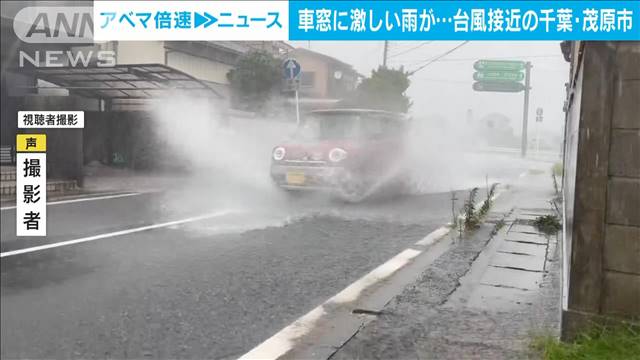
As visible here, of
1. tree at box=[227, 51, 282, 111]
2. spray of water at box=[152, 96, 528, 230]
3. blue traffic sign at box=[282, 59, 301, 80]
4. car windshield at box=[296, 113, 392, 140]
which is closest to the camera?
blue traffic sign at box=[282, 59, 301, 80]

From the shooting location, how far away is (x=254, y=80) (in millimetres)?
6781

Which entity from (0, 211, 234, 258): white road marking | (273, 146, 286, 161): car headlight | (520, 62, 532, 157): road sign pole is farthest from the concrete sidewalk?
(0, 211, 234, 258): white road marking

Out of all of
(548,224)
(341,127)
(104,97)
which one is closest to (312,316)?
(548,224)

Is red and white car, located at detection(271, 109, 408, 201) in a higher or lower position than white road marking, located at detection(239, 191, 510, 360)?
higher

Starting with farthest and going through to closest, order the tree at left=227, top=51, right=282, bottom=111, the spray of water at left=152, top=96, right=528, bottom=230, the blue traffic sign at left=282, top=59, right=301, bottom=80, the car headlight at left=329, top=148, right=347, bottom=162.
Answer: the car headlight at left=329, top=148, right=347, bottom=162 < the tree at left=227, top=51, right=282, bottom=111 < the spray of water at left=152, top=96, right=528, bottom=230 < the blue traffic sign at left=282, top=59, right=301, bottom=80

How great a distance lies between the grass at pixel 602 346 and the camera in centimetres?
233

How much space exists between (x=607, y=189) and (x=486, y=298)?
147 cm

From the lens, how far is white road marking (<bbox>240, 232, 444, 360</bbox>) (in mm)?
2959

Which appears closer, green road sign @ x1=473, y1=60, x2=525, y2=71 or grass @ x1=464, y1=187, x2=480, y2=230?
green road sign @ x1=473, y1=60, x2=525, y2=71

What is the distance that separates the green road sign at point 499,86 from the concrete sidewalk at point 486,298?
4.42 ft

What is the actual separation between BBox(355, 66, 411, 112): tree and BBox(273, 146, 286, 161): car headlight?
2.70 m

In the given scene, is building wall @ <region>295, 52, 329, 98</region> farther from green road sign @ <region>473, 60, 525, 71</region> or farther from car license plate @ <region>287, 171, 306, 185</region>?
green road sign @ <region>473, 60, 525, 71</region>

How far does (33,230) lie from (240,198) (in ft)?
21.1

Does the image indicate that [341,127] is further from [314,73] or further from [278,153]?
[314,73]
